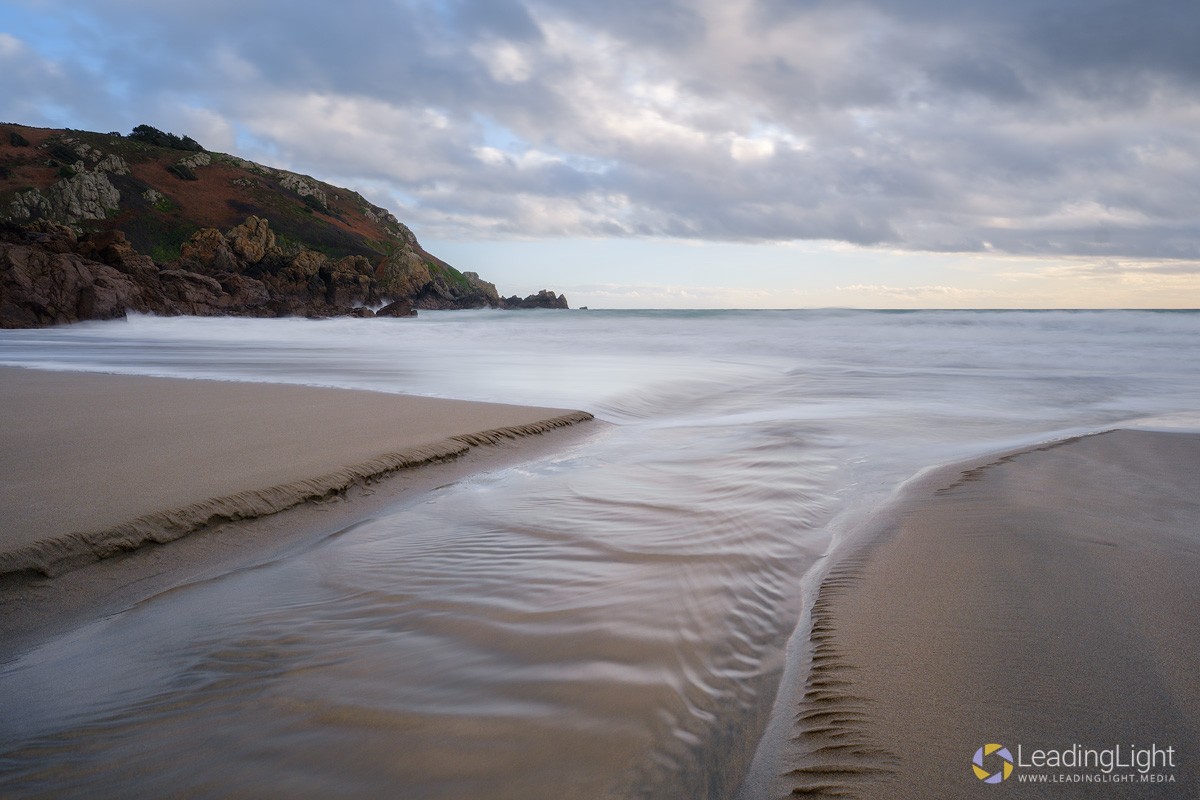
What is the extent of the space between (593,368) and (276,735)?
28.4 ft

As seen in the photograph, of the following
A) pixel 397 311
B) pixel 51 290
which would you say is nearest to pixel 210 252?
pixel 397 311

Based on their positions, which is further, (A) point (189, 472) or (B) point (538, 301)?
(B) point (538, 301)

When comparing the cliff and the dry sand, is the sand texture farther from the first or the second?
the cliff

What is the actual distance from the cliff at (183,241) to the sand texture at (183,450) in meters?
19.6

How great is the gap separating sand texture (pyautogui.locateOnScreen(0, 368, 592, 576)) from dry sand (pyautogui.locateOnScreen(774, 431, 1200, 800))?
2278 millimetres

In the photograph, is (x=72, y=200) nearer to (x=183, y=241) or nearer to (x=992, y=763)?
(x=183, y=241)

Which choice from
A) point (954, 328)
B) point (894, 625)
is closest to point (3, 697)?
point (894, 625)

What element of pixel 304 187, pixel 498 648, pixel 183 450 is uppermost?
pixel 304 187

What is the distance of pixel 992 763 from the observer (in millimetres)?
1230

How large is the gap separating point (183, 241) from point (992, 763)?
156ft

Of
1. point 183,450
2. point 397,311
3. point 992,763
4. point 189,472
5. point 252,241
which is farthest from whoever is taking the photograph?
point 252,241

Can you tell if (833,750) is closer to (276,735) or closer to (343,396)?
(276,735)

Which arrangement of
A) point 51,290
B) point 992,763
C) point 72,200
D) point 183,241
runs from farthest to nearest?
point 183,241, point 72,200, point 51,290, point 992,763

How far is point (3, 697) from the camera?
59.8 inches
